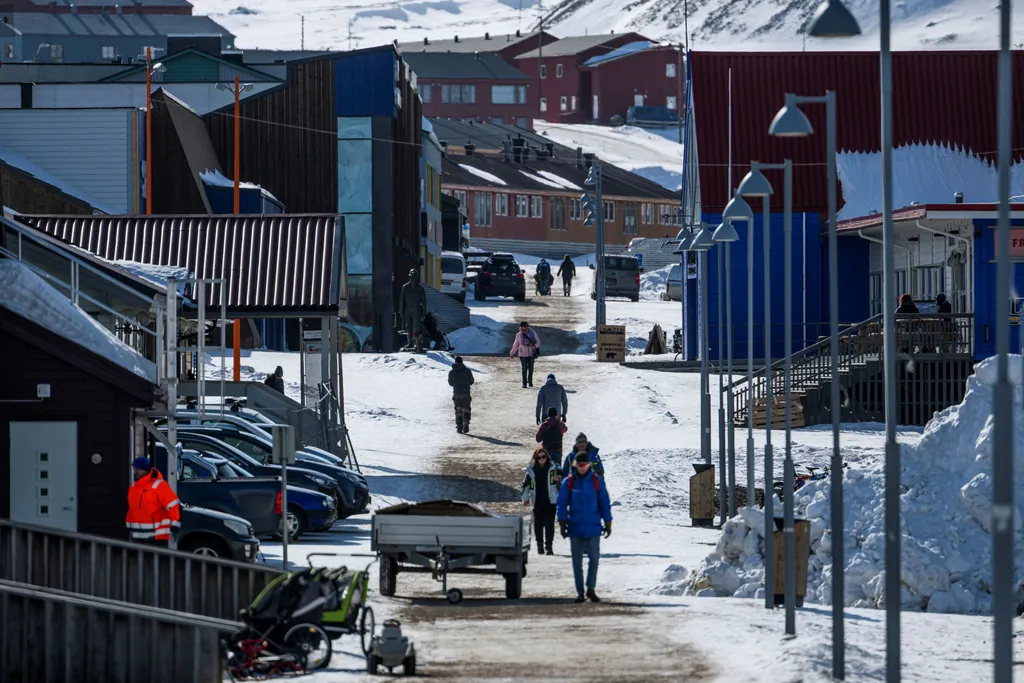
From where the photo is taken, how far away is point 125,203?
49594 mm

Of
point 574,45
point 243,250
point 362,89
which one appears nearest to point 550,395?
point 243,250

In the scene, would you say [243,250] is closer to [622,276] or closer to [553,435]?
[553,435]

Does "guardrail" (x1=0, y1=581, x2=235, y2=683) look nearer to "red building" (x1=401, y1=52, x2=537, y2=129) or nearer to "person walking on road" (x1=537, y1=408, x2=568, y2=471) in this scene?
"person walking on road" (x1=537, y1=408, x2=568, y2=471)

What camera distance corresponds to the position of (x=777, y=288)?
46.5 meters

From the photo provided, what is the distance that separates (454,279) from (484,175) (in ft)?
112

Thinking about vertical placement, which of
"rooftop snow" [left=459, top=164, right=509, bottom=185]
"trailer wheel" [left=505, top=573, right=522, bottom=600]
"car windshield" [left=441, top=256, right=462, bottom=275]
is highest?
"rooftop snow" [left=459, top=164, right=509, bottom=185]

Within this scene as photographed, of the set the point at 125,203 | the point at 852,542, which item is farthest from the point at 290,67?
the point at 852,542

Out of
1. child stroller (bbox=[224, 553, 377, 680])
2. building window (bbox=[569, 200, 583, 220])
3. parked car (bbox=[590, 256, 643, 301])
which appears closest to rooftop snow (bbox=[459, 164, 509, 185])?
building window (bbox=[569, 200, 583, 220])

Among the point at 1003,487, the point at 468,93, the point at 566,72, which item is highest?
the point at 566,72

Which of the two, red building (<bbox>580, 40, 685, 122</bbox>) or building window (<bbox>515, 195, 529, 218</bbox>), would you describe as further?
red building (<bbox>580, 40, 685, 122</bbox>)

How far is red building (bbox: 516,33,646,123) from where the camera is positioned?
485 ft

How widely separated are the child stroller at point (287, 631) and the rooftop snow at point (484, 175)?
267ft

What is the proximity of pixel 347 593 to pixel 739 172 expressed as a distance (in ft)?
111

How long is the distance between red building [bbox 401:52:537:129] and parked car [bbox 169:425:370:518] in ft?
374
